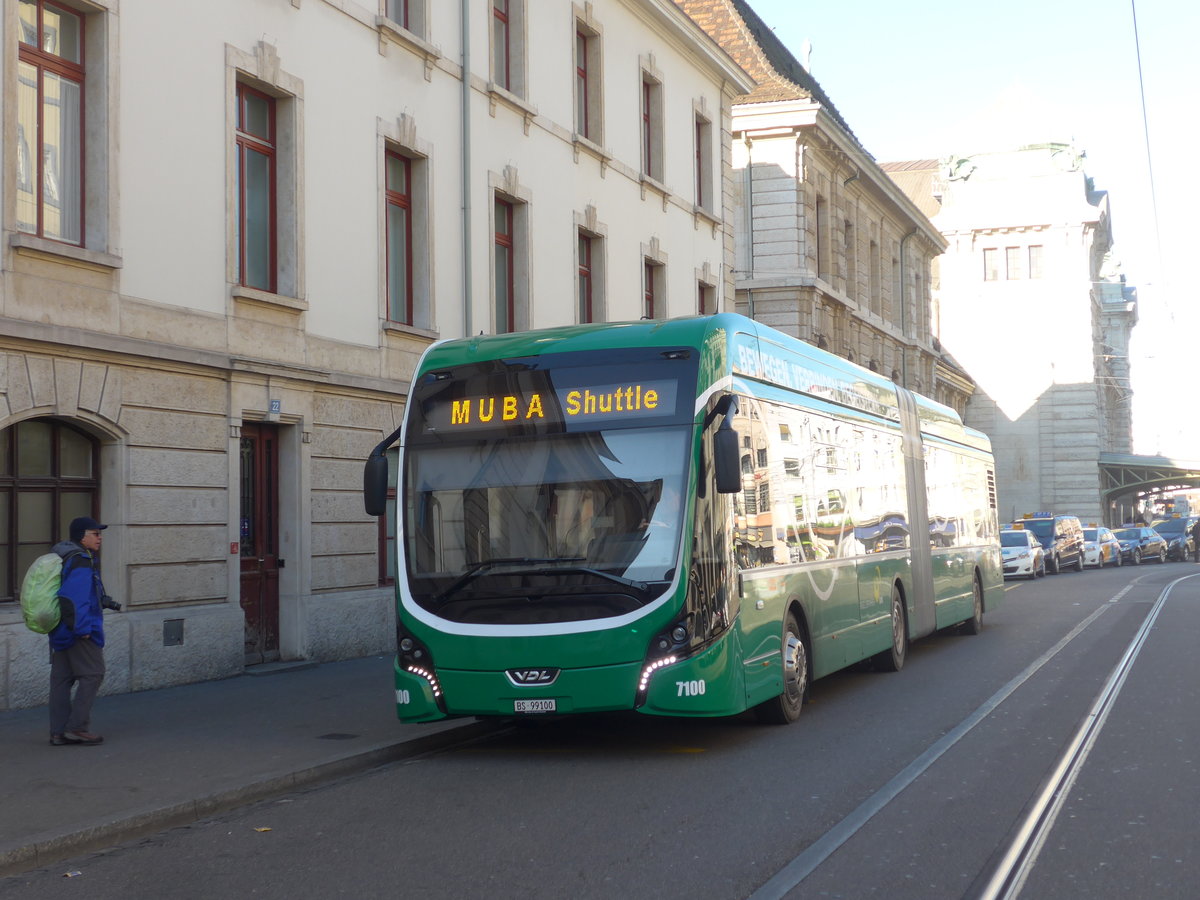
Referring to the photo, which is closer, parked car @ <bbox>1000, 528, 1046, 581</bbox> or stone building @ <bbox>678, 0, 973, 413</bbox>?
stone building @ <bbox>678, 0, 973, 413</bbox>

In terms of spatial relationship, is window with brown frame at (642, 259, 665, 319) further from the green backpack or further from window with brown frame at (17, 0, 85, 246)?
the green backpack

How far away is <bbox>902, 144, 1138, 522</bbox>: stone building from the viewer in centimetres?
7744

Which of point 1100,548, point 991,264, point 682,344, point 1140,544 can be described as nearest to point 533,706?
point 682,344

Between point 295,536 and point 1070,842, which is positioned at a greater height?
point 295,536

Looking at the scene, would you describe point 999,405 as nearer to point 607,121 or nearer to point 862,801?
point 607,121

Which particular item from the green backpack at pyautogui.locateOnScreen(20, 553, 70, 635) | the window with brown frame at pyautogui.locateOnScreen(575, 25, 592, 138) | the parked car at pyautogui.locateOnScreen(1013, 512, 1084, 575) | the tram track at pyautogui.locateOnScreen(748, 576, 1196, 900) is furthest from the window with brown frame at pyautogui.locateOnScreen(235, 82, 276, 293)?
the parked car at pyautogui.locateOnScreen(1013, 512, 1084, 575)

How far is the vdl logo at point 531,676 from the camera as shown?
973 cm

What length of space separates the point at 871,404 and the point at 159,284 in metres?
7.03

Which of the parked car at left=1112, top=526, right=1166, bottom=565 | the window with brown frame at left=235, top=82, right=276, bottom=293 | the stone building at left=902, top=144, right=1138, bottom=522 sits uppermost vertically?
the stone building at left=902, top=144, right=1138, bottom=522

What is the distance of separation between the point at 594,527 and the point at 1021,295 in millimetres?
74897

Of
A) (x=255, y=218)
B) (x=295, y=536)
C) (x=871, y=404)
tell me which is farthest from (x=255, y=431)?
(x=871, y=404)

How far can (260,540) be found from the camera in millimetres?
16094

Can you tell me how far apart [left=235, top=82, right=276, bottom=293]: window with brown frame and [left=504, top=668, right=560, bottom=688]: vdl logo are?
7463 mm

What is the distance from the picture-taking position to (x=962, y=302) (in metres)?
80.8
